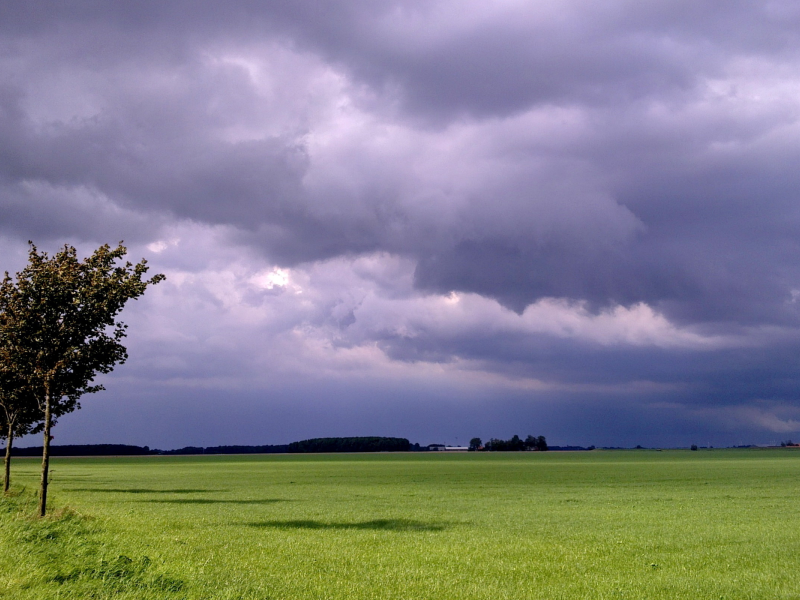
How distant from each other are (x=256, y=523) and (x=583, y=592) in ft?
53.1

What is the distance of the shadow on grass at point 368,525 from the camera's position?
26062mm

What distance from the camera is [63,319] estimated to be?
2559cm

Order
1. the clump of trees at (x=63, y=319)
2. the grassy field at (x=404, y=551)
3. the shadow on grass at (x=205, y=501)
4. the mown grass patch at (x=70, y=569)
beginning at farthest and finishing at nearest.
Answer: the shadow on grass at (x=205, y=501) < the clump of trees at (x=63, y=319) < the grassy field at (x=404, y=551) < the mown grass patch at (x=70, y=569)

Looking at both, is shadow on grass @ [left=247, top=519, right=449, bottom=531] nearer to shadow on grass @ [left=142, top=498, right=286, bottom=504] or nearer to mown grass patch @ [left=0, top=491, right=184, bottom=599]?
mown grass patch @ [left=0, top=491, right=184, bottom=599]

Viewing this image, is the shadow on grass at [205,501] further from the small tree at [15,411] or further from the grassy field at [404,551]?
the small tree at [15,411]

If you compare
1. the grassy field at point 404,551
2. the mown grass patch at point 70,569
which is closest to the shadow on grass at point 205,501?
the grassy field at point 404,551

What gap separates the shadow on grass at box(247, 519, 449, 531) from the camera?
1026 inches

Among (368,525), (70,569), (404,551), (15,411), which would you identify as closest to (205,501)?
(15,411)

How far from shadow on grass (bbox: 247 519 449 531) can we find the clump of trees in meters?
8.87

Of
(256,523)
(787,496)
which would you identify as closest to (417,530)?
(256,523)

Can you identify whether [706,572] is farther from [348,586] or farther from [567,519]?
[567,519]

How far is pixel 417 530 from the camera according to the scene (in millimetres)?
25359

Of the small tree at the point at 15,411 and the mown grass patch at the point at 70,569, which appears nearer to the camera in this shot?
the mown grass patch at the point at 70,569

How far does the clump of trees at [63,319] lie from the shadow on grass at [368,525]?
29.1 feet
